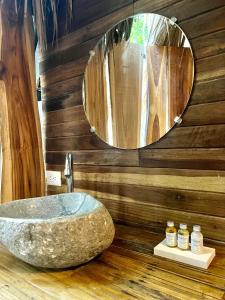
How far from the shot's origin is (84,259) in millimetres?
690

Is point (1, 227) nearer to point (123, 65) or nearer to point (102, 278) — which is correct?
point (102, 278)

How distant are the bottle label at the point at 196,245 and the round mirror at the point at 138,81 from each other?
0.40 metres

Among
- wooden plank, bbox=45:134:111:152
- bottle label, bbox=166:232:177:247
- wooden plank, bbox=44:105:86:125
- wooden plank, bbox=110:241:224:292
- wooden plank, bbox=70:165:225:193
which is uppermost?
wooden plank, bbox=44:105:86:125

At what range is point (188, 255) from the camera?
74cm

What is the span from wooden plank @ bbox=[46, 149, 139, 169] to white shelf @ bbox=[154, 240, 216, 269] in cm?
36

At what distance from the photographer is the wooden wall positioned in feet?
2.79

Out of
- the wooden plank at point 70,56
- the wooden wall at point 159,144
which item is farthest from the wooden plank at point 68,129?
the wooden plank at point 70,56

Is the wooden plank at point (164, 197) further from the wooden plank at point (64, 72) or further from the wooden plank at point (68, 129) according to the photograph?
the wooden plank at point (64, 72)

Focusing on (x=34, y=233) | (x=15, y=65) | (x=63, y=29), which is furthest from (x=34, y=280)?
(x=63, y=29)

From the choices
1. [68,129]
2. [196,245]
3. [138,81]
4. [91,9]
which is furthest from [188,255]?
[91,9]

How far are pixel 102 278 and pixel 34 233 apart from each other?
0.22 meters

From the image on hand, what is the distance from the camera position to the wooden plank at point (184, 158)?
2.79 feet

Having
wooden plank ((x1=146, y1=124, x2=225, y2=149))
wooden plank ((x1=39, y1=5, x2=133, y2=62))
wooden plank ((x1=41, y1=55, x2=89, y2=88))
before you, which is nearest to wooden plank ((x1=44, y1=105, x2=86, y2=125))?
wooden plank ((x1=41, y1=55, x2=89, y2=88))

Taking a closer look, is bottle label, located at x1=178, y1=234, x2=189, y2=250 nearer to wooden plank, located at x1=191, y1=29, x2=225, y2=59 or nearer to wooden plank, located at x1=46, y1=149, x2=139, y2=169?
wooden plank, located at x1=46, y1=149, x2=139, y2=169
